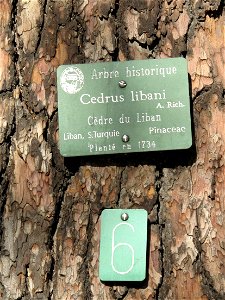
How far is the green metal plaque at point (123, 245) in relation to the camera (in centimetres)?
185

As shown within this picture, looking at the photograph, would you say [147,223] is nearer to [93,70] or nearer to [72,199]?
[72,199]

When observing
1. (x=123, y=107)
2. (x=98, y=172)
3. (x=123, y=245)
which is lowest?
(x=123, y=245)

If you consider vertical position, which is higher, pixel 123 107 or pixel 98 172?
pixel 123 107

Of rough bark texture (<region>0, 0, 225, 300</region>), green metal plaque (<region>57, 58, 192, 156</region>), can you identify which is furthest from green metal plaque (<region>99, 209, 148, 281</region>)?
green metal plaque (<region>57, 58, 192, 156</region>)

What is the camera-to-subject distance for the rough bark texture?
73.1 inches

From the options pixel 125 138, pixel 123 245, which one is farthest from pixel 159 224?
pixel 125 138

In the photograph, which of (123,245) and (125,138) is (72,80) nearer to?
(125,138)

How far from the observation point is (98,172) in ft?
6.25

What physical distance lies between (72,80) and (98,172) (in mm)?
225

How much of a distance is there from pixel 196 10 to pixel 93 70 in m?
0.28

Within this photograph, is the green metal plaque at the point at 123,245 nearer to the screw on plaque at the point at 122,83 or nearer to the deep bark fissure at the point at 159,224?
the deep bark fissure at the point at 159,224

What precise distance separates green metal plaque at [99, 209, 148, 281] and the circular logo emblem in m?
0.30

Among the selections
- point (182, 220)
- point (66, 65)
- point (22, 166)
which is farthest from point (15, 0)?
point (182, 220)

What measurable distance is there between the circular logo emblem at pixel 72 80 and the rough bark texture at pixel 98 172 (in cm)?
3
